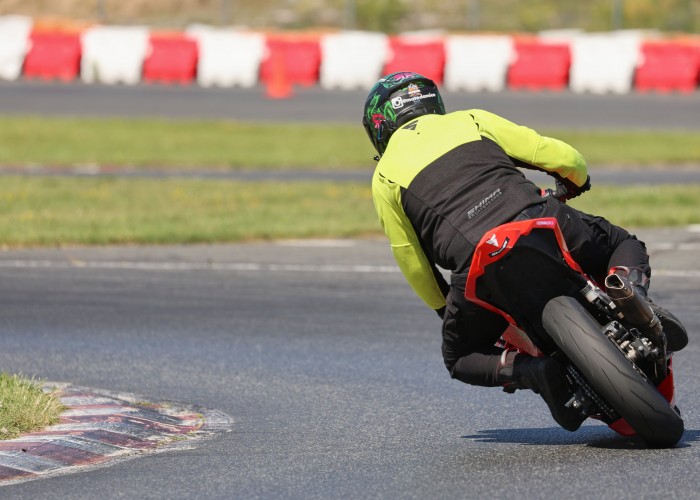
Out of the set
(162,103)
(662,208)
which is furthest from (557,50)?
(662,208)

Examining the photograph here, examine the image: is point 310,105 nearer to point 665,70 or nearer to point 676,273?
point 665,70

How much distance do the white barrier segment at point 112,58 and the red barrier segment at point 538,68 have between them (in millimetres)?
8511

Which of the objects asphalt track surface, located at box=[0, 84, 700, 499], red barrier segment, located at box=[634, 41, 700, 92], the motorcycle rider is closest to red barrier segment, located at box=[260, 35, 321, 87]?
red barrier segment, located at box=[634, 41, 700, 92]

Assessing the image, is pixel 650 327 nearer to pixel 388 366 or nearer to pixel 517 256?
pixel 517 256

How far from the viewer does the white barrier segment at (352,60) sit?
31.8 metres

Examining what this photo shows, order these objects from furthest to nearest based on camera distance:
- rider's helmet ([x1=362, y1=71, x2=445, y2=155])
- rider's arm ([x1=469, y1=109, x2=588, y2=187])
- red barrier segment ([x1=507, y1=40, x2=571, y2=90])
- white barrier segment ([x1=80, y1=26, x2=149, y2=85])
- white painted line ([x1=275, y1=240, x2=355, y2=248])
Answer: white barrier segment ([x1=80, y1=26, x2=149, y2=85]) < red barrier segment ([x1=507, y1=40, x2=571, y2=90]) < white painted line ([x1=275, y1=240, x2=355, y2=248]) < rider's helmet ([x1=362, y1=71, x2=445, y2=155]) < rider's arm ([x1=469, y1=109, x2=588, y2=187])

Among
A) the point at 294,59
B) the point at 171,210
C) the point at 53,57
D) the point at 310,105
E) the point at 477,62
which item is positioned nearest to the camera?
the point at 171,210

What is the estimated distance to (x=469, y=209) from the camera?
18.6 feet

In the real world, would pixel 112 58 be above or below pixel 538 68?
below

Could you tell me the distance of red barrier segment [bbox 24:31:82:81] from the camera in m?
32.9

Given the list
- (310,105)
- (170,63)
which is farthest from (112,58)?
(310,105)

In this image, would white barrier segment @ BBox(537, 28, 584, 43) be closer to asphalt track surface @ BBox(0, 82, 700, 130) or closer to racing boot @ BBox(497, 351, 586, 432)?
asphalt track surface @ BBox(0, 82, 700, 130)

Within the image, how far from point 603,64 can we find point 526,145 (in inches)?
1027

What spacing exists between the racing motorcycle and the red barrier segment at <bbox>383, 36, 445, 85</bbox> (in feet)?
85.8
